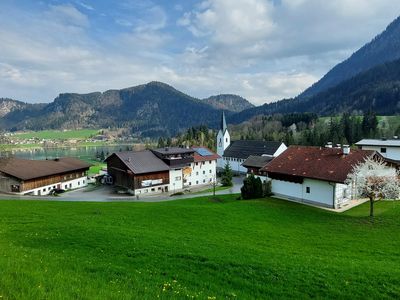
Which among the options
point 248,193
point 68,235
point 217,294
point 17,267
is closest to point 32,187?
point 248,193

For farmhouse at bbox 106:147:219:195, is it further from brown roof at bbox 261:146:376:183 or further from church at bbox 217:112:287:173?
brown roof at bbox 261:146:376:183

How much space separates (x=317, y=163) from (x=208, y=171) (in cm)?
3958

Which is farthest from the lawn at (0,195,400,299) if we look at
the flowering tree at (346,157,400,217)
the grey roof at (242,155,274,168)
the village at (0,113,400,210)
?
the grey roof at (242,155,274,168)

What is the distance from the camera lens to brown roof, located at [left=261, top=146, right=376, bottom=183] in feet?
121

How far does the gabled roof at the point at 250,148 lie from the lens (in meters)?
84.9

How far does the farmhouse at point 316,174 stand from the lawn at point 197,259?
319 inches

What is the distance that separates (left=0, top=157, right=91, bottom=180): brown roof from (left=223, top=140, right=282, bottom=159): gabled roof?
1682 inches

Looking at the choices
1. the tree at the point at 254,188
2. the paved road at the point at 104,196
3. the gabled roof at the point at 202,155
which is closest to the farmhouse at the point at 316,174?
the tree at the point at 254,188

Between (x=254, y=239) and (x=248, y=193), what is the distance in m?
21.1

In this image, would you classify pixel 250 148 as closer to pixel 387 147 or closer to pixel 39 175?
pixel 387 147

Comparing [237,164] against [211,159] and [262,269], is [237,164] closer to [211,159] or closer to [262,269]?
[211,159]

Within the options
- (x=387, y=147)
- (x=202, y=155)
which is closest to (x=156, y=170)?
(x=202, y=155)

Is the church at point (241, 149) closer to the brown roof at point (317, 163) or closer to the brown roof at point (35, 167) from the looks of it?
the brown roof at point (317, 163)

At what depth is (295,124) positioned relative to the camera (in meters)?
167
